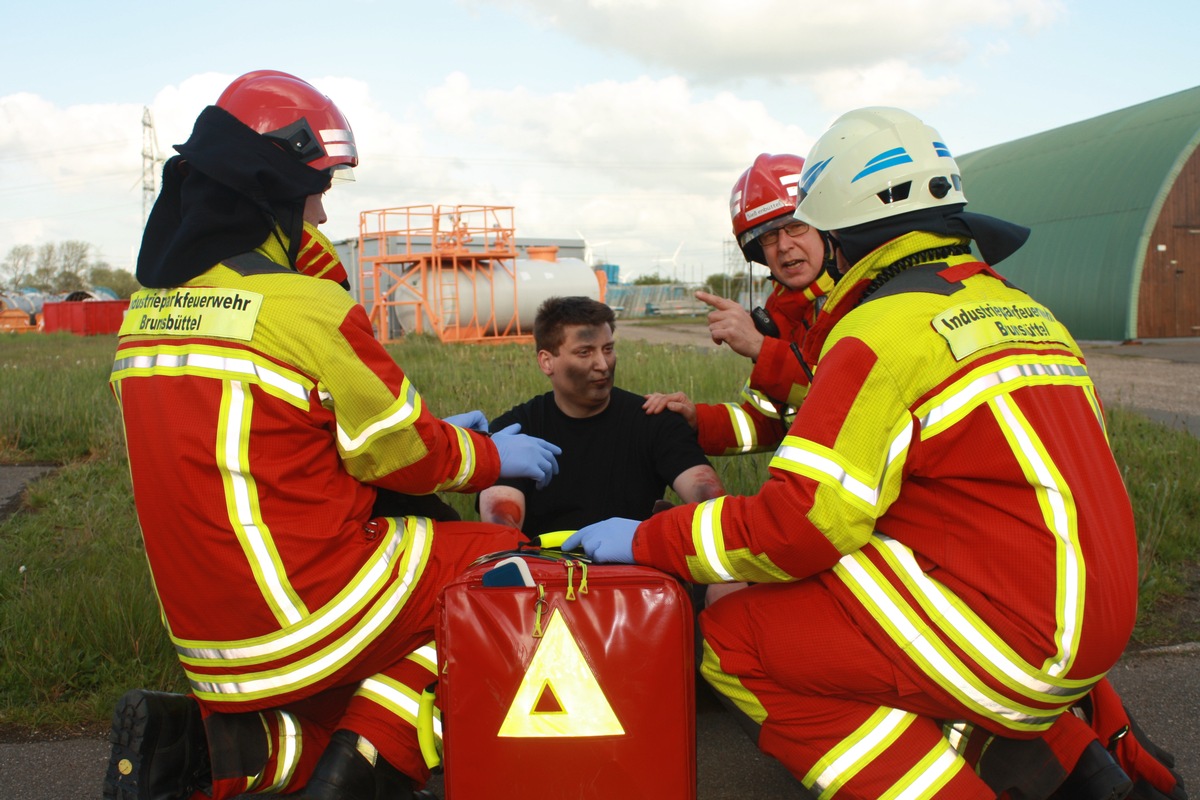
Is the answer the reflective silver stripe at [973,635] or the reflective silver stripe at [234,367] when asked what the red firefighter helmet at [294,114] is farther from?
the reflective silver stripe at [973,635]

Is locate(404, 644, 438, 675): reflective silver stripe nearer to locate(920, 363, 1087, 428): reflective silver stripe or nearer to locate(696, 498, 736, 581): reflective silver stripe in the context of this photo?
locate(696, 498, 736, 581): reflective silver stripe

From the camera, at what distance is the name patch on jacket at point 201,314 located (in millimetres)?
2348

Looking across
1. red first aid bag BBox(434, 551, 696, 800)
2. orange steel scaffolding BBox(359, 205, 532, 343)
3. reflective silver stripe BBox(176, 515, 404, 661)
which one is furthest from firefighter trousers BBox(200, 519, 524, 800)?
orange steel scaffolding BBox(359, 205, 532, 343)

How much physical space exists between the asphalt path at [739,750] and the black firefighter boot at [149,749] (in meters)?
0.55

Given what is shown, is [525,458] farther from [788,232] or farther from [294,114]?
[788,232]

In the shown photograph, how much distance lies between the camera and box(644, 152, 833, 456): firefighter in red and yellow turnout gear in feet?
12.6

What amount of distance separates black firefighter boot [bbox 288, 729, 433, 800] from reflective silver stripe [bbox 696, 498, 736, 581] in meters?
0.98

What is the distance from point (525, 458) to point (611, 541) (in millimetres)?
589

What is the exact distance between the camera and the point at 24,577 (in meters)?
4.40

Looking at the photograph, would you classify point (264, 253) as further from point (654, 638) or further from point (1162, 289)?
point (1162, 289)

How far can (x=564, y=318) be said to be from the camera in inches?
155

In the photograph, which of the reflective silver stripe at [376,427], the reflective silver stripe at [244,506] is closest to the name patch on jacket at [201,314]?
the reflective silver stripe at [244,506]

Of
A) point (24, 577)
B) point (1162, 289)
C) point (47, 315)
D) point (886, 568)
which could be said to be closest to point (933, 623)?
point (886, 568)

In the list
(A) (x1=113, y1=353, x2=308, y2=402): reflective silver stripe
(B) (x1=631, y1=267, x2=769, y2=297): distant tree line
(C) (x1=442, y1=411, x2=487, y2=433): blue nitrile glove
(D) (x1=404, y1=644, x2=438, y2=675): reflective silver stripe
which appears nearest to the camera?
(A) (x1=113, y1=353, x2=308, y2=402): reflective silver stripe
